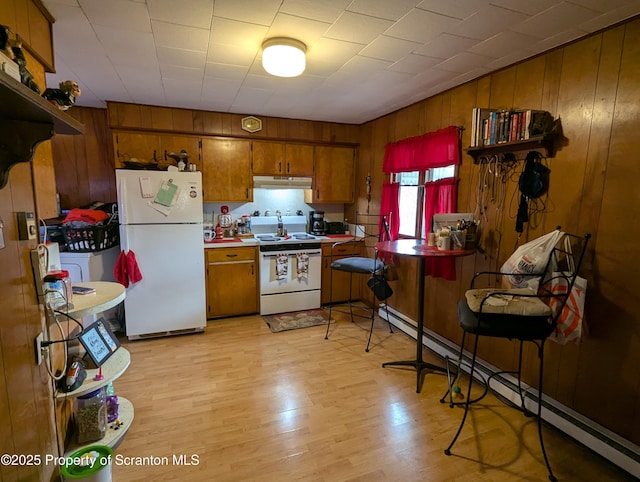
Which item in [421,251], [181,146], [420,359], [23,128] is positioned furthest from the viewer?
[181,146]

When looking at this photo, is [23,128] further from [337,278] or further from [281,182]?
[337,278]

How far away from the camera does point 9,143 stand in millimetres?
1104

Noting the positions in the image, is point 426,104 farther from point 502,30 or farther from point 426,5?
point 426,5

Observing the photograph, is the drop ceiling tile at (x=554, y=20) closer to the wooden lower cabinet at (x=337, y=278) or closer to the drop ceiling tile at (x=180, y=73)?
the drop ceiling tile at (x=180, y=73)

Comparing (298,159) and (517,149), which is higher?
(298,159)

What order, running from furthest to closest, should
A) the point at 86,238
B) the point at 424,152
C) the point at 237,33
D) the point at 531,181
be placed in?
the point at 424,152 → the point at 86,238 → the point at 531,181 → the point at 237,33

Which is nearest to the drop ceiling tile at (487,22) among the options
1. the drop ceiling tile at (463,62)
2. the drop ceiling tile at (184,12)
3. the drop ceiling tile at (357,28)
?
the drop ceiling tile at (463,62)

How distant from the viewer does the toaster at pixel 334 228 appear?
456cm

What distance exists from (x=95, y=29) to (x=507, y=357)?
3.48m

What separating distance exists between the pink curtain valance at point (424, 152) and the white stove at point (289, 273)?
1.30 m

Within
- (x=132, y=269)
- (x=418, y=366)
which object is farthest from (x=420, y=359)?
(x=132, y=269)

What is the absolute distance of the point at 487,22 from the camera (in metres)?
1.81

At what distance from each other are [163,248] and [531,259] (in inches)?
122

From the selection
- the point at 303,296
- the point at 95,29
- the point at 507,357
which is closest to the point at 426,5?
the point at 95,29
